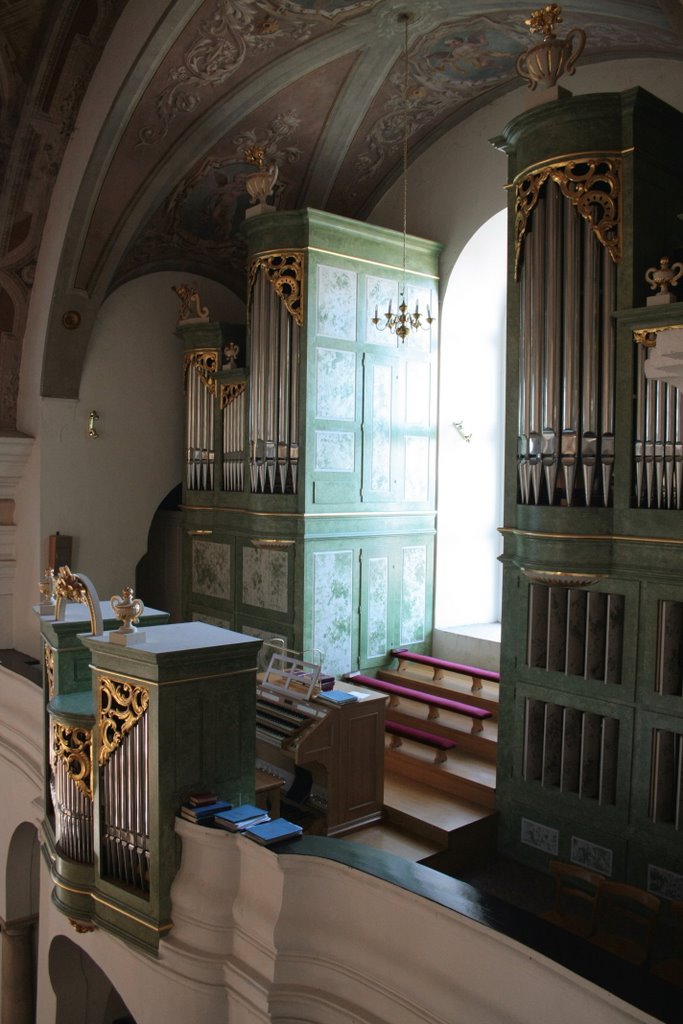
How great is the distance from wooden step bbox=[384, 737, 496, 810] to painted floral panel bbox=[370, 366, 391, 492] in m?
2.91

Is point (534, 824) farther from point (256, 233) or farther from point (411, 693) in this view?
point (256, 233)

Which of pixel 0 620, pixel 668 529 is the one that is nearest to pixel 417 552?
pixel 668 529

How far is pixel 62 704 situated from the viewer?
5.55m

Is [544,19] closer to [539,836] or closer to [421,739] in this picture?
[421,739]

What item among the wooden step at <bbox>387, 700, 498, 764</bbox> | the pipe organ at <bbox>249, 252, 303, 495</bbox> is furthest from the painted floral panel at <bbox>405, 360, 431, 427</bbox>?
the wooden step at <bbox>387, 700, 498, 764</bbox>

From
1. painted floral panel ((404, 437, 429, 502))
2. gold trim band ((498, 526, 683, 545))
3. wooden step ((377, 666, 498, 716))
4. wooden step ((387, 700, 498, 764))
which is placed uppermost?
painted floral panel ((404, 437, 429, 502))

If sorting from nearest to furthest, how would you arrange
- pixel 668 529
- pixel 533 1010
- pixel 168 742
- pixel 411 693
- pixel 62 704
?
1. pixel 533 1010
2. pixel 168 742
3. pixel 62 704
4. pixel 668 529
5. pixel 411 693

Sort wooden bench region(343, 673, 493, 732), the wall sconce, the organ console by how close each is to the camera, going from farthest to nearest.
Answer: the wall sconce, wooden bench region(343, 673, 493, 732), the organ console

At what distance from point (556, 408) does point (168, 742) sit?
3704 mm

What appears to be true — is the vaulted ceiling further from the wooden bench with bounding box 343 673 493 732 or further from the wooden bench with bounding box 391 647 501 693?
the wooden bench with bounding box 391 647 501 693

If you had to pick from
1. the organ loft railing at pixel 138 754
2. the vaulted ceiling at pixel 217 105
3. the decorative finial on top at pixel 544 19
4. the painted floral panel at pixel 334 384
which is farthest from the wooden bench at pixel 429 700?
the decorative finial on top at pixel 544 19

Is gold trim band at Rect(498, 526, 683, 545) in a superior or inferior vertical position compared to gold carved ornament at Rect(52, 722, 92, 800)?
superior

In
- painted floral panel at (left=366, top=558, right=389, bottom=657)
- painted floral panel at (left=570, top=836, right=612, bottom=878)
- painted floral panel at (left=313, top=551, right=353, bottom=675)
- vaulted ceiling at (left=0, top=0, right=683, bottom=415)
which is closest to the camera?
painted floral panel at (left=570, top=836, right=612, bottom=878)

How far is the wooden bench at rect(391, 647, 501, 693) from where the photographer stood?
8.97m
